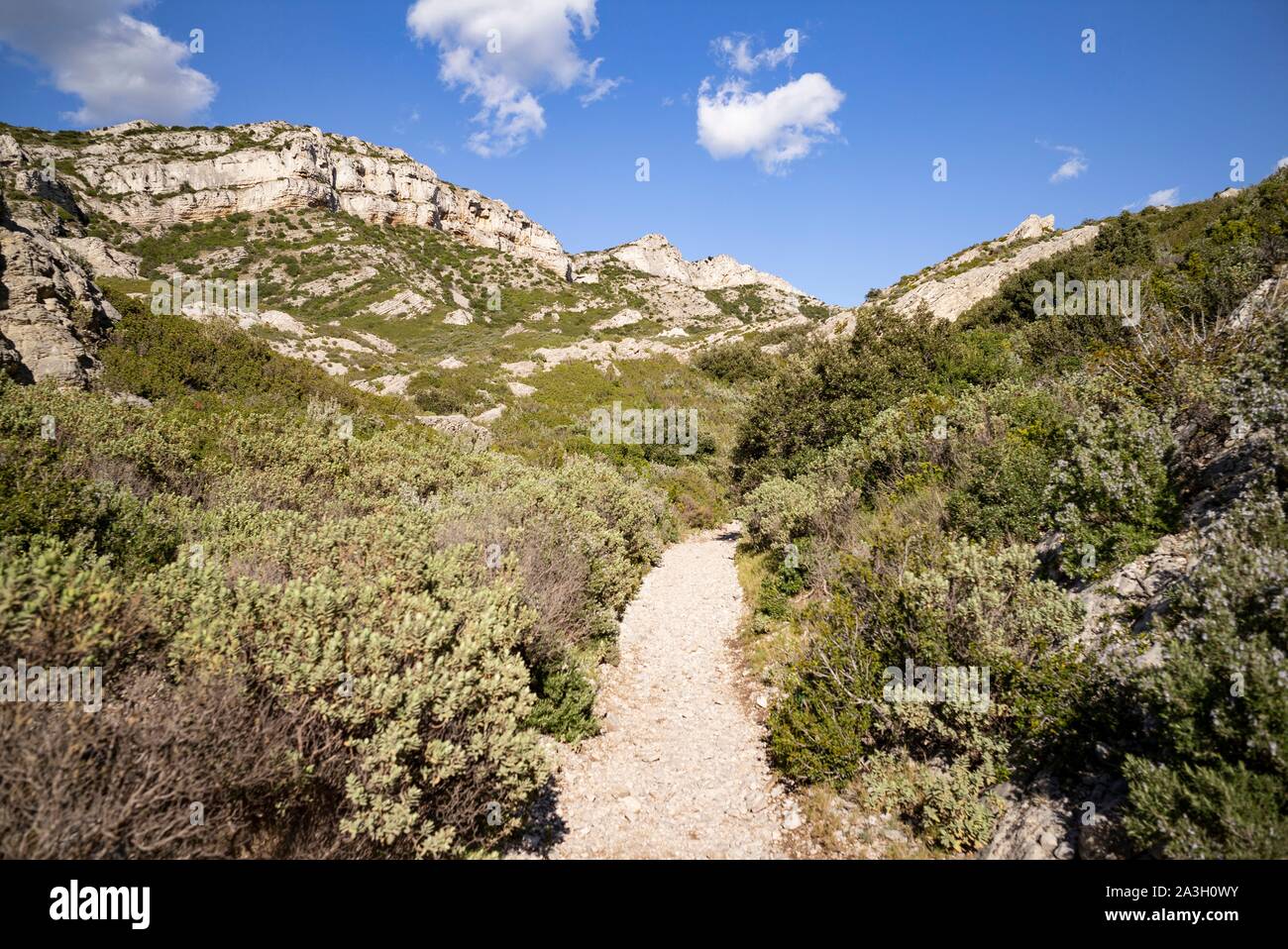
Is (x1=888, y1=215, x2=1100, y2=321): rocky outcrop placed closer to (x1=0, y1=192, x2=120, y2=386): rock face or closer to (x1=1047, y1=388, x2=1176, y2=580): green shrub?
(x1=1047, y1=388, x2=1176, y2=580): green shrub

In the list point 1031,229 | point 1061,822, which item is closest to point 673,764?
point 1061,822

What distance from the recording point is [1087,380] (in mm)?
8969

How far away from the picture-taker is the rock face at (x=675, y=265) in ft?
398

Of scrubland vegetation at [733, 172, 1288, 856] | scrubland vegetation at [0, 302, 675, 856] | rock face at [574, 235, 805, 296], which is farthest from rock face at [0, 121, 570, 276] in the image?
scrubland vegetation at [733, 172, 1288, 856]

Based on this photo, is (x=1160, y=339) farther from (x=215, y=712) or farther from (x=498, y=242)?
(x=498, y=242)

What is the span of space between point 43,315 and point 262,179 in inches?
3689

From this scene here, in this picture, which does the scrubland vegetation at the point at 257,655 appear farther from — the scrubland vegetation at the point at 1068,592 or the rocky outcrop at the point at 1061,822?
the rocky outcrop at the point at 1061,822

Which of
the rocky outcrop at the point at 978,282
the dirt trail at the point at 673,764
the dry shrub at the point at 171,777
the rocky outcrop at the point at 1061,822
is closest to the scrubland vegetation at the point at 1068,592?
the rocky outcrop at the point at 1061,822

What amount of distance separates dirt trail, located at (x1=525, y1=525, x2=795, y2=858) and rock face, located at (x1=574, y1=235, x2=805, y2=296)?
11120 cm

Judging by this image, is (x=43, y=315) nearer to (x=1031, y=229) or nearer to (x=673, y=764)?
(x=673, y=764)

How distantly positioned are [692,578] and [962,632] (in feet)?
26.8

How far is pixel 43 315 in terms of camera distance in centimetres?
1122

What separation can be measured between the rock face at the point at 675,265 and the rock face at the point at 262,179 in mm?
22137

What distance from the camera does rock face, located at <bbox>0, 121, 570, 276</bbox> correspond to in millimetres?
71250
